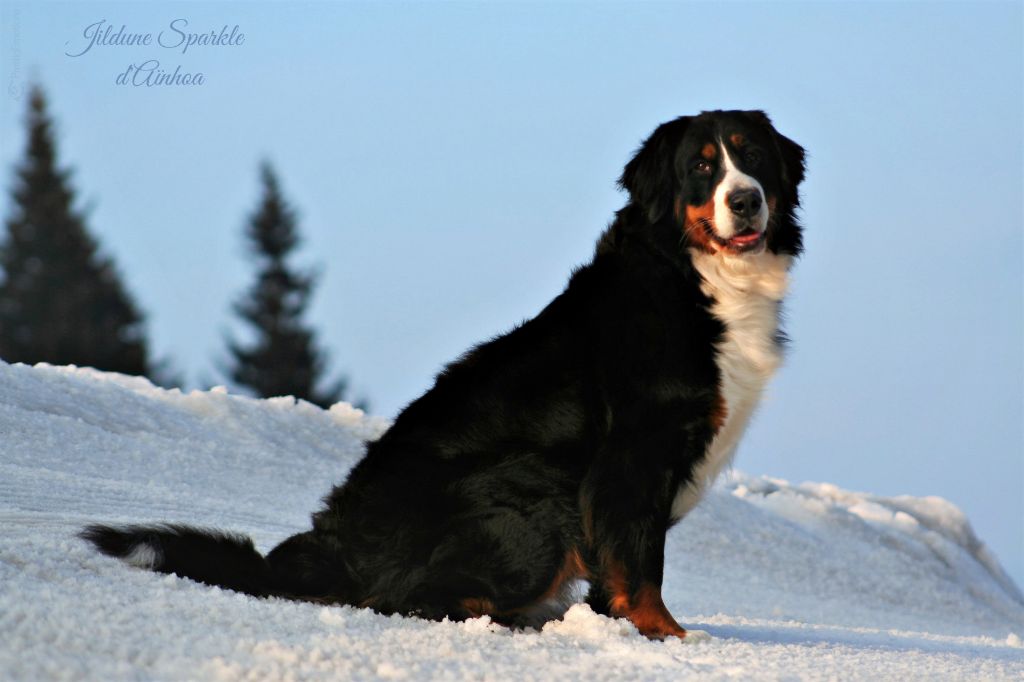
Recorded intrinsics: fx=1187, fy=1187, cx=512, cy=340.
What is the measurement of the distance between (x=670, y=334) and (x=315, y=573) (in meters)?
1.49

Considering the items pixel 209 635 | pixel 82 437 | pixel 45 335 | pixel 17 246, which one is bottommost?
pixel 209 635

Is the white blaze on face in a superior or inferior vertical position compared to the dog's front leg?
superior

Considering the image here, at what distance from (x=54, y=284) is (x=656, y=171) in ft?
88.3

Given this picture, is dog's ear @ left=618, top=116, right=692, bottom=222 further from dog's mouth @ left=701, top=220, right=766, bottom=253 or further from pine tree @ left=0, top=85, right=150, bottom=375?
pine tree @ left=0, top=85, right=150, bottom=375

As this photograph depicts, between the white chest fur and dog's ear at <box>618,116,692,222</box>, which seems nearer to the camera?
the white chest fur

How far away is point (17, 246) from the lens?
1166 inches

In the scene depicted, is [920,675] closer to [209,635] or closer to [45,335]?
[209,635]

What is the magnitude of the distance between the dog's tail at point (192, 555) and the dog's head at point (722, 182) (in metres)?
1.91

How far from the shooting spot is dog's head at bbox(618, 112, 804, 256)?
4.29 meters

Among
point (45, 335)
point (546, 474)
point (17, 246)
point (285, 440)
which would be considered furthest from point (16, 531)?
point (17, 246)

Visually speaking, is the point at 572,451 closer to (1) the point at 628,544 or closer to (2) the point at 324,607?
(1) the point at 628,544

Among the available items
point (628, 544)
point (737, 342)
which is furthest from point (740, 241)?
point (628, 544)

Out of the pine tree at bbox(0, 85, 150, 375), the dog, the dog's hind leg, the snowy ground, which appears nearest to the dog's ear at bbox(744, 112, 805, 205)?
the dog

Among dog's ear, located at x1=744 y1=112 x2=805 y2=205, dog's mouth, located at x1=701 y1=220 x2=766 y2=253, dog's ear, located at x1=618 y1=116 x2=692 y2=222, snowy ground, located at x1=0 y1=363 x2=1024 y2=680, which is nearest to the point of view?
snowy ground, located at x1=0 y1=363 x2=1024 y2=680
